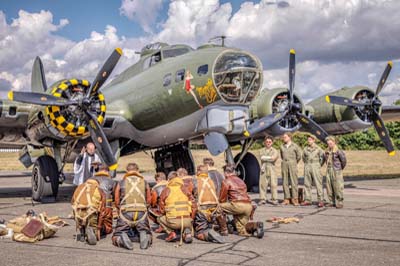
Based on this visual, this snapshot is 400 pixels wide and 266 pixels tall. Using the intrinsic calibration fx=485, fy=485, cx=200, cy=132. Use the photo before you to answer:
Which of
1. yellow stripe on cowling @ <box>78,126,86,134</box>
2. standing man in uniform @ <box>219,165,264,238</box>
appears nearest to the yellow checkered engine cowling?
yellow stripe on cowling @ <box>78,126,86,134</box>

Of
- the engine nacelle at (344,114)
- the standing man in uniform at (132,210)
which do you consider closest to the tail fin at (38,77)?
the engine nacelle at (344,114)

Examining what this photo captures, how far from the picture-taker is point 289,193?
1267cm

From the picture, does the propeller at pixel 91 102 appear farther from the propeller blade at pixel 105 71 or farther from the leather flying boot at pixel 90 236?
Answer: the leather flying boot at pixel 90 236

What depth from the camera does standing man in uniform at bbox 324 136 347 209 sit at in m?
11.7

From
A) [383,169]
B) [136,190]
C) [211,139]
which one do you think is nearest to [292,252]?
[136,190]

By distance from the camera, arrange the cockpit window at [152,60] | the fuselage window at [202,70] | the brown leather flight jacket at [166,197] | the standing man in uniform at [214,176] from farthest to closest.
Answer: the cockpit window at [152,60]
the fuselage window at [202,70]
the standing man in uniform at [214,176]
the brown leather flight jacket at [166,197]

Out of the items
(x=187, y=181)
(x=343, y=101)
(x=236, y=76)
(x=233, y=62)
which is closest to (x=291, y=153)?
(x=236, y=76)

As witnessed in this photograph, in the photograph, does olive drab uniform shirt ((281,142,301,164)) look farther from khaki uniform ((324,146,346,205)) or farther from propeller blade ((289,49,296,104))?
propeller blade ((289,49,296,104))

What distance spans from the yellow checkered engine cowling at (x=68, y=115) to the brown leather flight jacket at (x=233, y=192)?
5339mm

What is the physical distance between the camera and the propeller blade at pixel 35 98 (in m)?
11.6

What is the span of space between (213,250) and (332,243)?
1.87 meters

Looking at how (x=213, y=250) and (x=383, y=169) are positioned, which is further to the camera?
(x=383, y=169)

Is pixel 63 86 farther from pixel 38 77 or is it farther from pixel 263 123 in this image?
pixel 38 77

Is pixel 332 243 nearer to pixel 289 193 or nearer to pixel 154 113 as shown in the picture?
pixel 289 193
